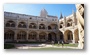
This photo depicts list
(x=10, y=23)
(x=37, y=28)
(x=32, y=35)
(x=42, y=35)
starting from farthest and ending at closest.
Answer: (x=37, y=28), (x=32, y=35), (x=42, y=35), (x=10, y=23)

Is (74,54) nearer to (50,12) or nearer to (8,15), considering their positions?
(50,12)

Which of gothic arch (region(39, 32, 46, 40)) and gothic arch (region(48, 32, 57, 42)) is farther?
gothic arch (region(48, 32, 57, 42))

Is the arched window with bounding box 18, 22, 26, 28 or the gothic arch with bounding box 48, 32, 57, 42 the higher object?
the arched window with bounding box 18, 22, 26, 28

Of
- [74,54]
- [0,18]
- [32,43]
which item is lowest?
[74,54]

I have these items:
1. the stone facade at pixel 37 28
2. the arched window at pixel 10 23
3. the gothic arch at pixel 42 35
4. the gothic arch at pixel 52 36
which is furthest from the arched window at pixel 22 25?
the gothic arch at pixel 52 36

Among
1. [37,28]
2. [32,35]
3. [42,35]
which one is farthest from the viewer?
[37,28]

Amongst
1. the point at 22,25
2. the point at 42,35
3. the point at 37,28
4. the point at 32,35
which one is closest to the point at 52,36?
the point at 42,35

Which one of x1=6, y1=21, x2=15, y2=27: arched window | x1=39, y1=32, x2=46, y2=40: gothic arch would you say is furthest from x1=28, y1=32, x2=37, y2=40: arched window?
x1=6, y1=21, x2=15, y2=27: arched window

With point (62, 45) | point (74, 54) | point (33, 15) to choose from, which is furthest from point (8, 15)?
point (74, 54)

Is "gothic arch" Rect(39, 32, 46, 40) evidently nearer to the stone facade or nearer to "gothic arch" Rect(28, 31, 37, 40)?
the stone facade

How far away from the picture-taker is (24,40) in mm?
7199

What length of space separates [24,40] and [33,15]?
1288 mm

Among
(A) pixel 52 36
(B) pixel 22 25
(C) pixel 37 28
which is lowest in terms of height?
(A) pixel 52 36

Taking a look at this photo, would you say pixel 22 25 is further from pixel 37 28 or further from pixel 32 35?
pixel 37 28
